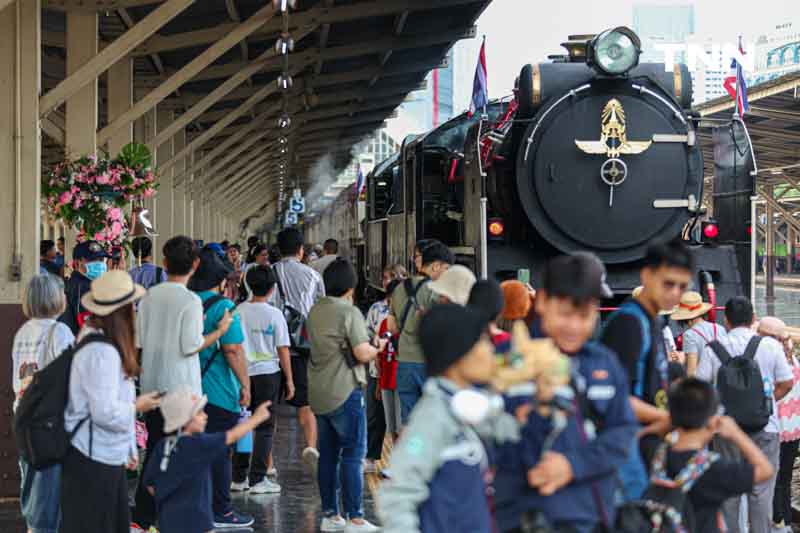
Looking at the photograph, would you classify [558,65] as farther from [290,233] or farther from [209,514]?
[209,514]

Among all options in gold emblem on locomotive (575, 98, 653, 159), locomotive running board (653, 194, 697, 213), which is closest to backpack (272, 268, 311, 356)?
gold emblem on locomotive (575, 98, 653, 159)

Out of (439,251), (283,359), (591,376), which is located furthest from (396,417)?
(591,376)

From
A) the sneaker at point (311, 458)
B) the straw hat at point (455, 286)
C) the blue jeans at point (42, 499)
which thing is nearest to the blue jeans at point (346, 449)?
the sneaker at point (311, 458)

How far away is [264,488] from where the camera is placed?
27.2 ft

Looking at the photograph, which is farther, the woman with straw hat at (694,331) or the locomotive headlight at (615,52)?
the locomotive headlight at (615,52)

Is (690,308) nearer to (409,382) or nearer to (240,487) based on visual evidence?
(409,382)

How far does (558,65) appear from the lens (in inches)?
388

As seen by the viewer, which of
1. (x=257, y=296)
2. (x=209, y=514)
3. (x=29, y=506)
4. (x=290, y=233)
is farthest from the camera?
(x=290, y=233)

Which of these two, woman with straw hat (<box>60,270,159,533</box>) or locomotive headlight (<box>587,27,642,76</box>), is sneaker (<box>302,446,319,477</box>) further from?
locomotive headlight (<box>587,27,642,76</box>)

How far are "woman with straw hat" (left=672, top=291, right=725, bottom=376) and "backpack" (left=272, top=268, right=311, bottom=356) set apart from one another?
2.88m

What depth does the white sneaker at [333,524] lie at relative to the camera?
709cm

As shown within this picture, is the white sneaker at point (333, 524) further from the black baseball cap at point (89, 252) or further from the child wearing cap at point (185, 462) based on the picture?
the black baseball cap at point (89, 252)

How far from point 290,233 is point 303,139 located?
2303cm

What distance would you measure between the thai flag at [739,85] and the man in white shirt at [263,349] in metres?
7.18
